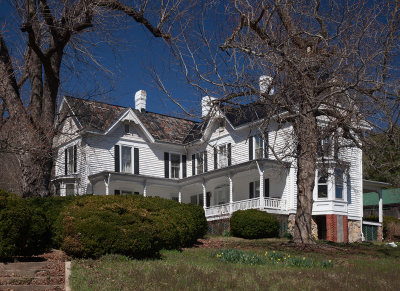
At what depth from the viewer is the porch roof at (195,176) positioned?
30.8 meters

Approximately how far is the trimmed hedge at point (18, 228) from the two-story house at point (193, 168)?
1673 centimetres

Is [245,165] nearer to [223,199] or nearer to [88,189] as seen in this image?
[223,199]

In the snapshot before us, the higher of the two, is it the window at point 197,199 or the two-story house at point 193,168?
the two-story house at point 193,168

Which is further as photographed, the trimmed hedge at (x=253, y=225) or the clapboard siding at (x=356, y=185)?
the clapboard siding at (x=356, y=185)

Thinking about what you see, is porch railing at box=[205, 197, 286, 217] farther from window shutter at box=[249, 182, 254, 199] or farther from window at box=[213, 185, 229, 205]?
window at box=[213, 185, 229, 205]

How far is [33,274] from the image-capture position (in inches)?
453

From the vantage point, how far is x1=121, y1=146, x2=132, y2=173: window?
37.0 metres

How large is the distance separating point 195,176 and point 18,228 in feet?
75.6

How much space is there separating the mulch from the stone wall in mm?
23099

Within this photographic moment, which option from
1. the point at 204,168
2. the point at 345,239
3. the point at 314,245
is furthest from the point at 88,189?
the point at 314,245

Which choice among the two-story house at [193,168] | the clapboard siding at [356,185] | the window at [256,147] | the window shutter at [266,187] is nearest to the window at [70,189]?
the two-story house at [193,168]

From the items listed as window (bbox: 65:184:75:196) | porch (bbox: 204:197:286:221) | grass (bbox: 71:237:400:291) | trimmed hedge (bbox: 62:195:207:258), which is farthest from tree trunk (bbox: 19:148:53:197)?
window (bbox: 65:184:75:196)

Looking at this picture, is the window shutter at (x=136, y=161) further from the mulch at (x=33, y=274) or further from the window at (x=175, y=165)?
the mulch at (x=33, y=274)

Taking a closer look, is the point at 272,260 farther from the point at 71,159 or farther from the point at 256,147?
the point at 71,159
